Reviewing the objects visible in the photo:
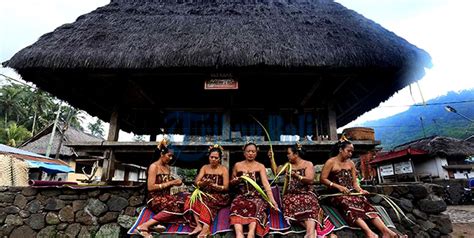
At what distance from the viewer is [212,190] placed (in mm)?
3510

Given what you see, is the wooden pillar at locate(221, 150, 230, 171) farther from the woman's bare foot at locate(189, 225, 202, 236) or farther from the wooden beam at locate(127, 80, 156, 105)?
the wooden beam at locate(127, 80, 156, 105)

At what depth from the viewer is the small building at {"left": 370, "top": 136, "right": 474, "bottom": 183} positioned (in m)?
11.8

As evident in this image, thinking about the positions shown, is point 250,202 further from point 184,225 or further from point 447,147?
point 447,147

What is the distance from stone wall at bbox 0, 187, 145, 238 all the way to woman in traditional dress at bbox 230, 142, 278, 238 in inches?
67.4

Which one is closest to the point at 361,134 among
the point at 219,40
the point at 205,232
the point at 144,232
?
the point at 219,40

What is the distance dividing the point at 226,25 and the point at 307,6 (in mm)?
2473

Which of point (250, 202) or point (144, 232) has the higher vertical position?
point (250, 202)

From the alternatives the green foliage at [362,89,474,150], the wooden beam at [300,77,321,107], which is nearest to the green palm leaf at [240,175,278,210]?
the wooden beam at [300,77,321,107]

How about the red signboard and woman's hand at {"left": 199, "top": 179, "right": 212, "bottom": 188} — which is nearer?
woman's hand at {"left": 199, "top": 179, "right": 212, "bottom": 188}

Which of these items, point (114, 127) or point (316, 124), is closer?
point (114, 127)

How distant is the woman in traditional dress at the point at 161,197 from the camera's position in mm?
3167

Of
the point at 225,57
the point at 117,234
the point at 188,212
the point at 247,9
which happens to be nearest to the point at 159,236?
the point at 188,212

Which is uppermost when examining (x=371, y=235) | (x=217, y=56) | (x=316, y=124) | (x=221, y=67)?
(x=217, y=56)

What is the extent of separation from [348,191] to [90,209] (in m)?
3.95
